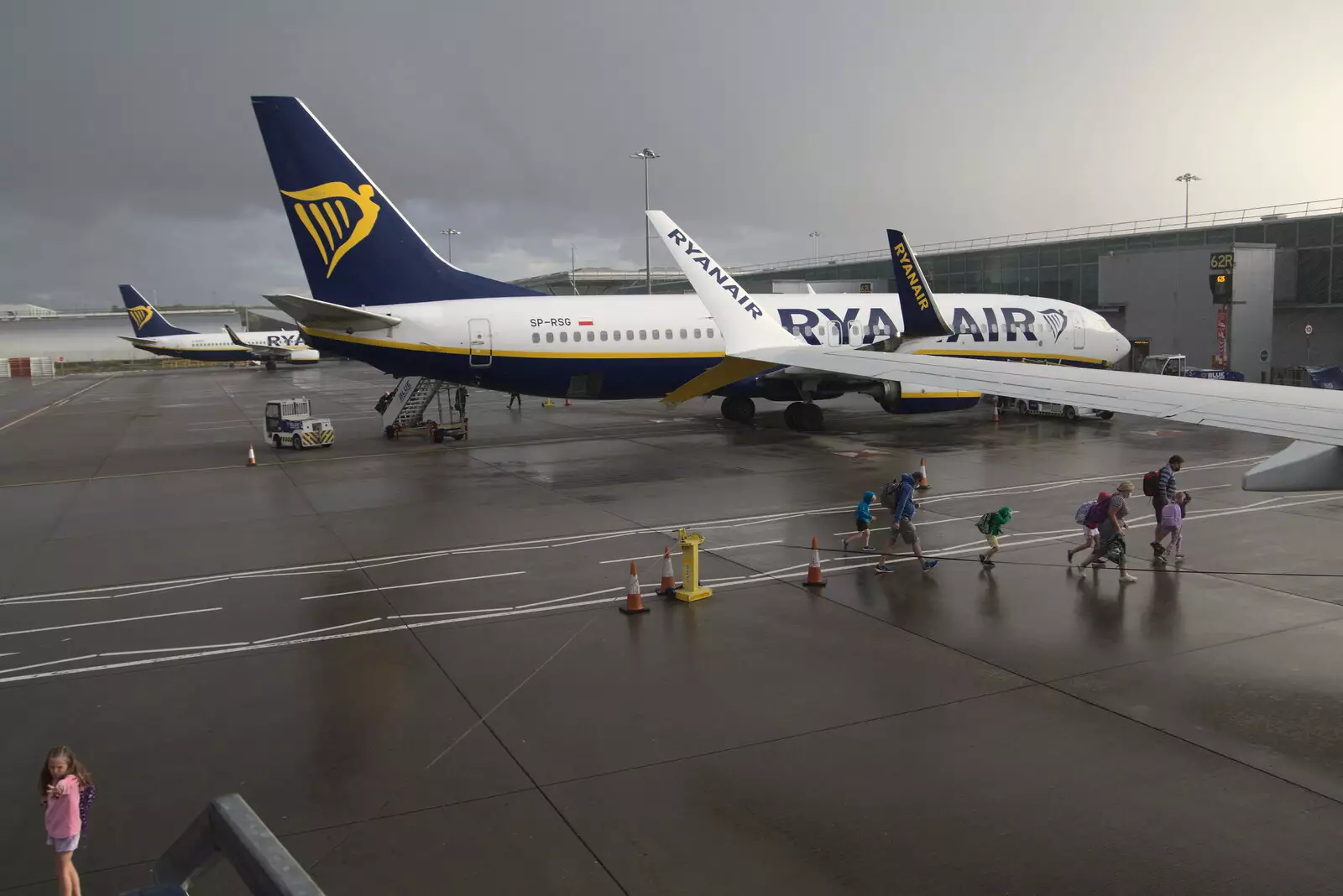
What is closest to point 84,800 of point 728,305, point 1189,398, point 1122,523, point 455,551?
point 455,551

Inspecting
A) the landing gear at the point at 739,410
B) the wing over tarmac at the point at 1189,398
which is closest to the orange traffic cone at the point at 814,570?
the wing over tarmac at the point at 1189,398

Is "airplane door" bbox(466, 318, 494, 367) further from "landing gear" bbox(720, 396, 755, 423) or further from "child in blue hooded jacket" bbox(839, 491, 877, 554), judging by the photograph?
"child in blue hooded jacket" bbox(839, 491, 877, 554)

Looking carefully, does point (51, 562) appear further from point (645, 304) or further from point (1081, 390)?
point (645, 304)

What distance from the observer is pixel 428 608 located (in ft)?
43.6

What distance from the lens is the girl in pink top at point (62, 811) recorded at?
20.4 feet

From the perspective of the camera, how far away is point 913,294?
71.7 ft

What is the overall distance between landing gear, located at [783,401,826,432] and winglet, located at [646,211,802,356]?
7064mm

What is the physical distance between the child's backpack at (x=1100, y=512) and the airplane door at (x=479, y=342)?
19985mm

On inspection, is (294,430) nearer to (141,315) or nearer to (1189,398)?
(1189,398)

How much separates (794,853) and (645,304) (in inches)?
1035

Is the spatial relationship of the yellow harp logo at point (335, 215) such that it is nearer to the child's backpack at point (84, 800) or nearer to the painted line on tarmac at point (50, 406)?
the painted line on tarmac at point (50, 406)

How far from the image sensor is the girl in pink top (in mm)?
6207

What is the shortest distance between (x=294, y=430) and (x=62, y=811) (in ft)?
86.2

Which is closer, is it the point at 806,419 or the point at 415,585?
the point at 415,585
